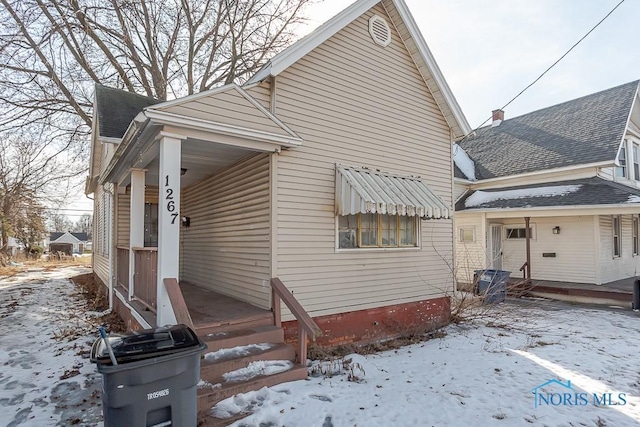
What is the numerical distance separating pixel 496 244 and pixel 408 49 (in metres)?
9.69

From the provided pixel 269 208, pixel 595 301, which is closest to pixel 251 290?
pixel 269 208

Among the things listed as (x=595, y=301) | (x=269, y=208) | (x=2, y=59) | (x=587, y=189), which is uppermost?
(x=2, y=59)

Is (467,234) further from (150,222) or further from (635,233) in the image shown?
(150,222)

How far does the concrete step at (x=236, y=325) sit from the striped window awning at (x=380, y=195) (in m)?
2.28

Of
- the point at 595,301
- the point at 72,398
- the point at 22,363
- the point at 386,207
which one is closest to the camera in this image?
the point at 72,398

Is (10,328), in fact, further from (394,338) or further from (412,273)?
(412,273)

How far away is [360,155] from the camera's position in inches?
288

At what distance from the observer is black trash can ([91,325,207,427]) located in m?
2.93

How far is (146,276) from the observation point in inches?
233

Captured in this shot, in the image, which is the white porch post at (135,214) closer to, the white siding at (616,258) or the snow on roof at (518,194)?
the snow on roof at (518,194)

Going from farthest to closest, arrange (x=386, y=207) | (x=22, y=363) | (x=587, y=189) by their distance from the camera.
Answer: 1. (x=587, y=189)
2. (x=386, y=207)
3. (x=22, y=363)

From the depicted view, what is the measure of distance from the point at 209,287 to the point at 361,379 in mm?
4645

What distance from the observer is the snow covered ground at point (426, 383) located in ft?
13.4

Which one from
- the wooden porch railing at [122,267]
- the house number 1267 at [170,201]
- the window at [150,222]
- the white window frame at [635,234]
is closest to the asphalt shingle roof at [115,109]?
the window at [150,222]
